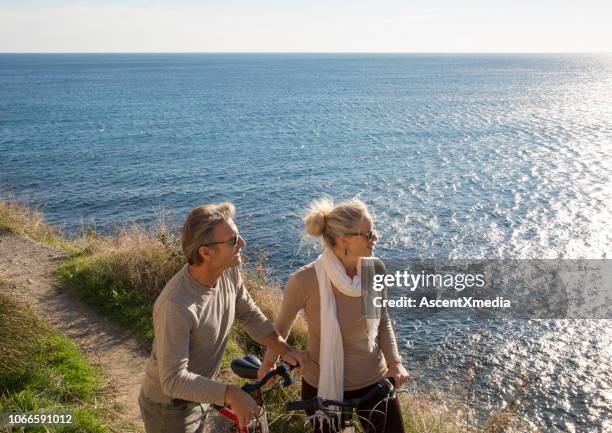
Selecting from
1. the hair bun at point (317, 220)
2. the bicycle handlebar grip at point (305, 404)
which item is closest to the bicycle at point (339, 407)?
the bicycle handlebar grip at point (305, 404)

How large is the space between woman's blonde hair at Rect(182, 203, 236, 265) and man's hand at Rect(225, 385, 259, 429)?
2.60ft

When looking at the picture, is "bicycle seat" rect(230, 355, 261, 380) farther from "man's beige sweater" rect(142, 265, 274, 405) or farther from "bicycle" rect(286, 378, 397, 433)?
"bicycle" rect(286, 378, 397, 433)

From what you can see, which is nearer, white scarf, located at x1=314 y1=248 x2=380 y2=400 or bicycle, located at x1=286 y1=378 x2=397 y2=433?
bicycle, located at x1=286 y1=378 x2=397 y2=433

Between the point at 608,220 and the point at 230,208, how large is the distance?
2321 centimetres

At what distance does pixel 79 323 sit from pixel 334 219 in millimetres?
5310

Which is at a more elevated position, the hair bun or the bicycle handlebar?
the hair bun

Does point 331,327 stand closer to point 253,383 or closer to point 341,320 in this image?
point 341,320

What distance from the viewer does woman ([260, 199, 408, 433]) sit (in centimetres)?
393

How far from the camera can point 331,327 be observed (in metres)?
3.93

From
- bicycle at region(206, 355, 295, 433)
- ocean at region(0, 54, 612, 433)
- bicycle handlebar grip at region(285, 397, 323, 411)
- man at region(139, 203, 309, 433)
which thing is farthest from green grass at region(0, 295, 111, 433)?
bicycle handlebar grip at region(285, 397, 323, 411)

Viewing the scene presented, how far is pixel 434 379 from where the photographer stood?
40.1 ft

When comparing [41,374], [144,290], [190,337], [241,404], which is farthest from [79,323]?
[241,404]

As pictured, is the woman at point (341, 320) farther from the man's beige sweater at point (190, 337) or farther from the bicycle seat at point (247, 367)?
the man's beige sweater at point (190, 337)

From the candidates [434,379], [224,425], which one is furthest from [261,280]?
[224,425]
